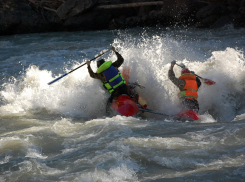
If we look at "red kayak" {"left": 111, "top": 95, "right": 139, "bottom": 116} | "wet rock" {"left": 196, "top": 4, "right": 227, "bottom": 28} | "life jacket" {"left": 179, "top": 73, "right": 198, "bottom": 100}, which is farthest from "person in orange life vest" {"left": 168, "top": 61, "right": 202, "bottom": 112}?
"wet rock" {"left": 196, "top": 4, "right": 227, "bottom": 28}

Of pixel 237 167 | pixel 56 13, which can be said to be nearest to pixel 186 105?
pixel 237 167

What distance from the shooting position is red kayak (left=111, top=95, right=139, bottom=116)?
19.8ft

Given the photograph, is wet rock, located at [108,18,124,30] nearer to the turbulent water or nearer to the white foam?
the turbulent water

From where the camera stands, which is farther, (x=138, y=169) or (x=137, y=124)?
(x=137, y=124)

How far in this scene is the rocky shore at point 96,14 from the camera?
48.3ft

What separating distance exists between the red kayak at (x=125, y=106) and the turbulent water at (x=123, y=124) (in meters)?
0.20

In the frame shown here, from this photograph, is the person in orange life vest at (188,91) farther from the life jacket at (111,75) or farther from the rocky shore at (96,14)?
the rocky shore at (96,14)

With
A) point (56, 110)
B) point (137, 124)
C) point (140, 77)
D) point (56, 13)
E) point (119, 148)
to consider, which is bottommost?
point (119, 148)

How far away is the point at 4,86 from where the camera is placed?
811 cm

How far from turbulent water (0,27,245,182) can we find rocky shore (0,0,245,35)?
3.12 m

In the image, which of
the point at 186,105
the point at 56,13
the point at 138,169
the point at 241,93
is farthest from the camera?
the point at 56,13

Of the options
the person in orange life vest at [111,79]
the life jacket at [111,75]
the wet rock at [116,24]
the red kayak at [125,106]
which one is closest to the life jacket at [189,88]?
the red kayak at [125,106]

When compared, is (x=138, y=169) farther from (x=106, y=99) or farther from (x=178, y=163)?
(x=106, y=99)

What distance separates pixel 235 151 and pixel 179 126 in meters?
1.28
